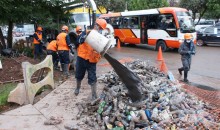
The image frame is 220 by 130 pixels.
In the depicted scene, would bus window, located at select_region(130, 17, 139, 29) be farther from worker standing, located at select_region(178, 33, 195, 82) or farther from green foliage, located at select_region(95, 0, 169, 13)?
green foliage, located at select_region(95, 0, 169, 13)

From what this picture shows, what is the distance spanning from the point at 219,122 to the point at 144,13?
15095 mm

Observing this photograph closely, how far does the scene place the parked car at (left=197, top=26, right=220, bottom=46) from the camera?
69.4 ft

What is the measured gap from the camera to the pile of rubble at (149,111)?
5180mm

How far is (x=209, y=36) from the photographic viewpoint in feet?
71.1

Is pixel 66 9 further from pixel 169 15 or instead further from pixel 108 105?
pixel 108 105

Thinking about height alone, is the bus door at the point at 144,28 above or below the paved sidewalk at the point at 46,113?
above

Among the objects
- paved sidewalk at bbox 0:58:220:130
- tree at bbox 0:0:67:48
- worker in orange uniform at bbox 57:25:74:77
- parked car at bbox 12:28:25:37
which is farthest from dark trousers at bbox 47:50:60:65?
parked car at bbox 12:28:25:37

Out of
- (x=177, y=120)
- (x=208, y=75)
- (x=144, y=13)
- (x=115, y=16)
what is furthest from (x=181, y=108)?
(x=115, y=16)

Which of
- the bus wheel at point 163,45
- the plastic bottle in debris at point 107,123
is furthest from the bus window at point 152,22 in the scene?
the plastic bottle in debris at point 107,123

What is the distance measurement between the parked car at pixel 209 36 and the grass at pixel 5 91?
16.1m

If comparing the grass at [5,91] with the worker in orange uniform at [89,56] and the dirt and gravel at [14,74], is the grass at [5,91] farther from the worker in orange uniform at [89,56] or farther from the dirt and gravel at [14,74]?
the worker in orange uniform at [89,56]

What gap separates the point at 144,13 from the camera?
19969mm

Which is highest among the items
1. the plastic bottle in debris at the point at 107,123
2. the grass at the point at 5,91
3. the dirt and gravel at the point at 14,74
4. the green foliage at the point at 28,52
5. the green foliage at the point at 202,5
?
the green foliage at the point at 202,5

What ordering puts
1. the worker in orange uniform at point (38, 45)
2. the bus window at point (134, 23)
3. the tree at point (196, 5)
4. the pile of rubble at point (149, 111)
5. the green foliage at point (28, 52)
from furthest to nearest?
the tree at point (196, 5)
the bus window at point (134, 23)
the green foliage at point (28, 52)
the worker in orange uniform at point (38, 45)
the pile of rubble at point (149, 111)
